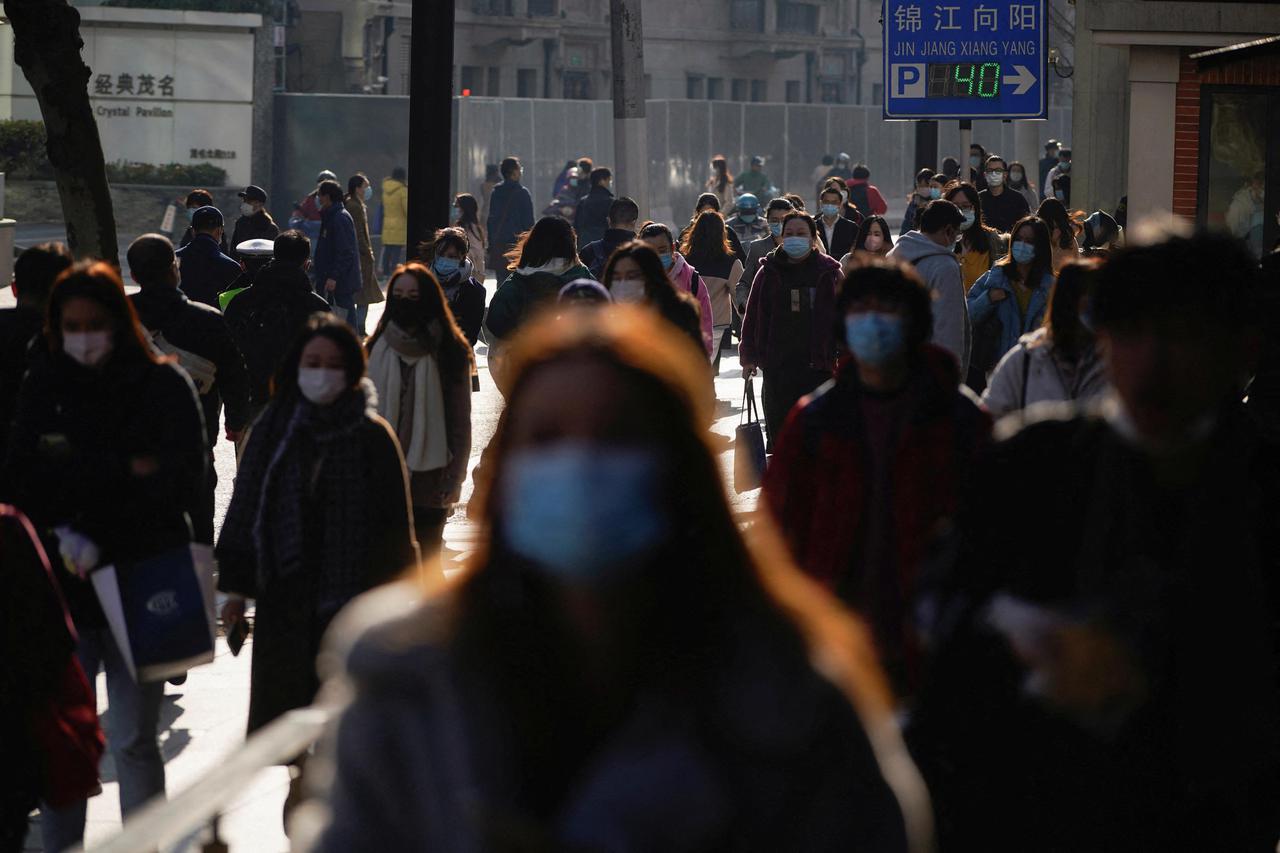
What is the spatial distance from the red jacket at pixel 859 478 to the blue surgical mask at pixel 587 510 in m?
3.19

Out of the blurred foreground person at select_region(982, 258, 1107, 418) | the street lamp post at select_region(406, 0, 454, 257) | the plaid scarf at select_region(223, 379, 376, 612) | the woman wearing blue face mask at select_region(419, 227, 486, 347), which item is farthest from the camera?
the street lamp post at select_region(406, 0, 454, 257)

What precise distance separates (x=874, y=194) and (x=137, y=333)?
19696 mm

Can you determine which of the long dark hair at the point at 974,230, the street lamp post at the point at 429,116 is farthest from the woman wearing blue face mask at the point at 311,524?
the long dark hair at the point at 974,230

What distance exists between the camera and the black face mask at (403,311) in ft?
27.9

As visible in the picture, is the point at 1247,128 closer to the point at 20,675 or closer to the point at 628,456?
the point at 20,675

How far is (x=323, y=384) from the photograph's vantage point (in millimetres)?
6242

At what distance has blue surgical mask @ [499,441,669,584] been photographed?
207 cm

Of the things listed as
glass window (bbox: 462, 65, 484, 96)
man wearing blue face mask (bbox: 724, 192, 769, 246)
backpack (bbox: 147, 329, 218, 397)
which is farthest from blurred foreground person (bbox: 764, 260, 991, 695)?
glass window (bbox: 462, 65, 484, 96)

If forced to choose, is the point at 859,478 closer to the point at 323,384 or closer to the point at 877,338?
the point at 877,338

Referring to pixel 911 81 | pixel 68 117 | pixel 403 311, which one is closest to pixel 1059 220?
pixel 911 81

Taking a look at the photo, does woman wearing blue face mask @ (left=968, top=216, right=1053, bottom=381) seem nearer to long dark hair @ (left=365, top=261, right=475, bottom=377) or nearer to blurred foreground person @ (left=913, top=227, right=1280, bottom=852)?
long dark hair @ (left=365, top=261, right=475, bottom=377)

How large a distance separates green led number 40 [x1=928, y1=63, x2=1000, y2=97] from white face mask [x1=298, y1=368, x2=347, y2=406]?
12.9 metres

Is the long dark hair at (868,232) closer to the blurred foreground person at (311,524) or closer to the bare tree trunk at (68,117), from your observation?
the bare tree trunk at (68,117)

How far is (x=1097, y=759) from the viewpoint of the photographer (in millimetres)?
3047
